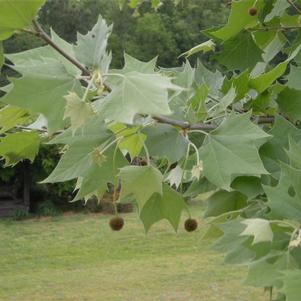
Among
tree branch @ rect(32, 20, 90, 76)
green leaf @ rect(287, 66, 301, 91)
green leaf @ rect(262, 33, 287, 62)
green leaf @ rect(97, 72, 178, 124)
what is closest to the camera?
green leaf @ rect(97, 72, 178, 124)

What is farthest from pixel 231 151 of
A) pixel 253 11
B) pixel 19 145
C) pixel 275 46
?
pixel 275 46

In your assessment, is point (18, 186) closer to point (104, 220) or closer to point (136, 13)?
point (104, 220)

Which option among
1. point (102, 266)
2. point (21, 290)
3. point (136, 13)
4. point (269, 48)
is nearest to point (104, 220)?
point (102, 266)

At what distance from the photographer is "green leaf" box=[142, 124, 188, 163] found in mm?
1282

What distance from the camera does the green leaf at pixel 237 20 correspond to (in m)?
1.82

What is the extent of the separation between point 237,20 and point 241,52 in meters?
0.13

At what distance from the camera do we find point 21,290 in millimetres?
8242

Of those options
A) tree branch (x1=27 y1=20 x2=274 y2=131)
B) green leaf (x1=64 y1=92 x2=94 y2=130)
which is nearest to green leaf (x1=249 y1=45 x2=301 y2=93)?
tree branch (x1=27 y1=20 x2=274 y2=131)

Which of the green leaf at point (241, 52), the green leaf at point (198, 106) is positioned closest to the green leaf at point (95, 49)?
the green leaf at point (198, 106)

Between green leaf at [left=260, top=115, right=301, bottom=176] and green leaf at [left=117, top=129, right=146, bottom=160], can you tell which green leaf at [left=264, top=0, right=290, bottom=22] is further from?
green leaf at [left=117, top=129, right=146, bottom=160]

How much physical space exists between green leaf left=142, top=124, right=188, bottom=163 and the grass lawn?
5.13m

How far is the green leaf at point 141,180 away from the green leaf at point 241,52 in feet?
2.82

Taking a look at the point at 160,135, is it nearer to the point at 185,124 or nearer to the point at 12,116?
the point at 185,124

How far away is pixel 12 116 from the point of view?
132 centimetres
